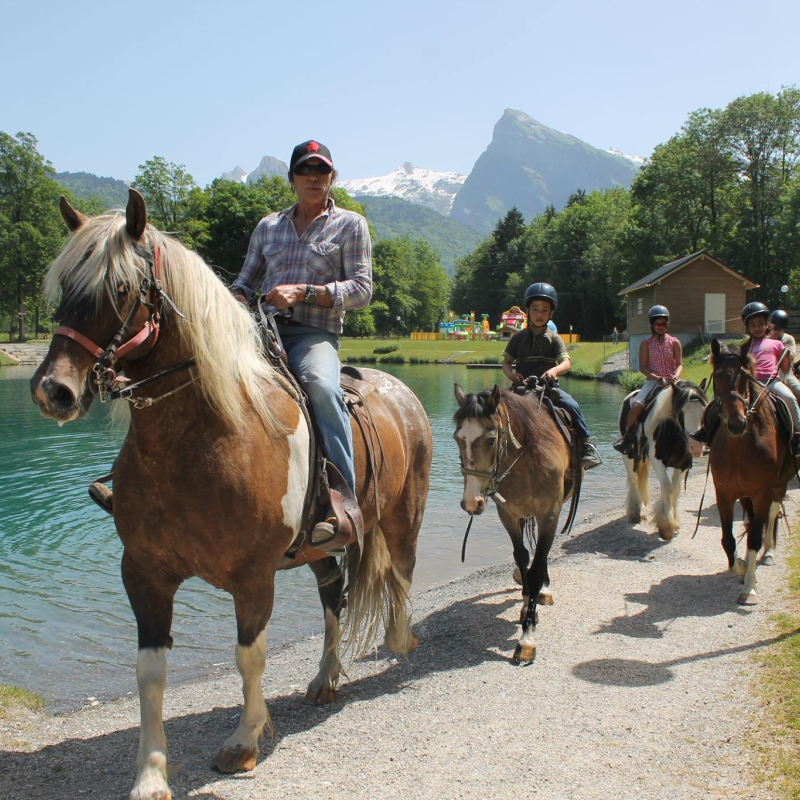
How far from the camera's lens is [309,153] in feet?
16.8

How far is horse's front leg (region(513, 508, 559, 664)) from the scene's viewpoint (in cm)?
664

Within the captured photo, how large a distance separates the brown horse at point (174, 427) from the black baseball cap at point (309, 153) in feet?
4.34

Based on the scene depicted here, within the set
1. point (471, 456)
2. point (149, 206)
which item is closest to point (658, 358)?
point (471, 456)

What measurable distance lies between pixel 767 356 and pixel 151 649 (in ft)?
26.5

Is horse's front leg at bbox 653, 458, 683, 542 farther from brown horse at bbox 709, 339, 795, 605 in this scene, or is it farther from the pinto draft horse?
brown horse at bbox 709, 339, 795, 605

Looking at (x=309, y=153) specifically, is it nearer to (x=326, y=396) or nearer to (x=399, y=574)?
(x=326, y=396)

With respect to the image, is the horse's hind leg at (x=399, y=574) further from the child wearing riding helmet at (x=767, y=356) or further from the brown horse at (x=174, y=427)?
the child wearing riding helmet at (x=767, y=356)

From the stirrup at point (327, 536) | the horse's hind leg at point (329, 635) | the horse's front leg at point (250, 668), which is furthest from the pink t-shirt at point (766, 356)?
the horse's front leg at point (250, 668)

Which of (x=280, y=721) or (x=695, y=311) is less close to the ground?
(x=695, y=311)

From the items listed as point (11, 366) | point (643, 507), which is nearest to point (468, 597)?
point (643, 507)

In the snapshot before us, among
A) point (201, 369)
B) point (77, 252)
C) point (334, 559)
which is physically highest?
point (77, 252)

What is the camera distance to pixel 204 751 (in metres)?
4.88

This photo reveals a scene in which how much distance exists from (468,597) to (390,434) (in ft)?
12.3

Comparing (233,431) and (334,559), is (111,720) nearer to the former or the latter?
(334,559)
